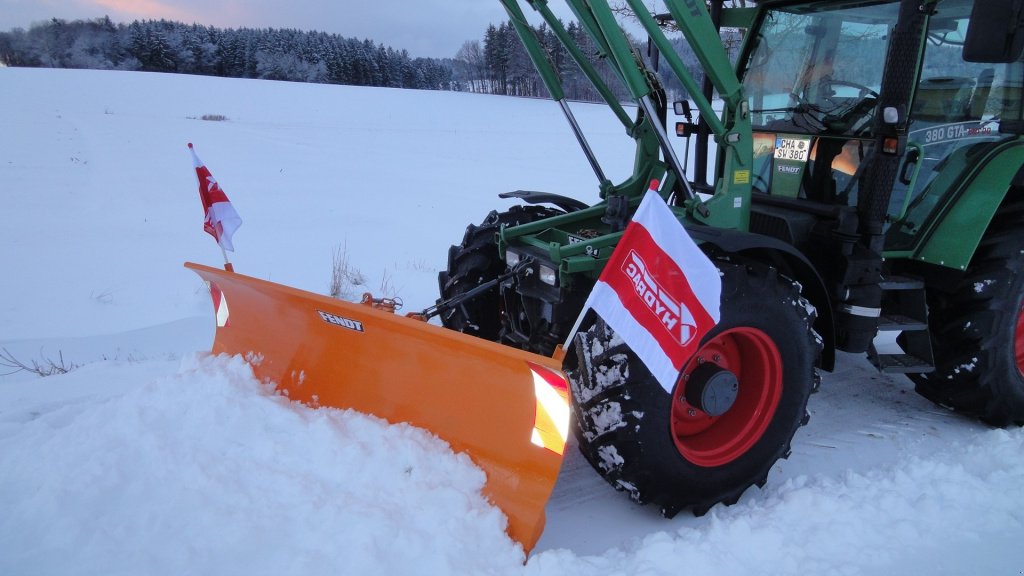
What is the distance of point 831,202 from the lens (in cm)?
369

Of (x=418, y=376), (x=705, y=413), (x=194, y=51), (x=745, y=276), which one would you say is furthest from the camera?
(x=194, y=51)

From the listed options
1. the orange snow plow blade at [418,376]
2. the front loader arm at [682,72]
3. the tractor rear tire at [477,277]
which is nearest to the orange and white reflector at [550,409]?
the orange snow plow blade at [418,376]

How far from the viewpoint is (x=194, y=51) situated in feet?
149

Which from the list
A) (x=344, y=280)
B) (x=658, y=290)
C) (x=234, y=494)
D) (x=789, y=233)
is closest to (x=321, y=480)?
(x=234, y=494)

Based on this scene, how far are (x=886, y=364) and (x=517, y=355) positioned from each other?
90.1 inches

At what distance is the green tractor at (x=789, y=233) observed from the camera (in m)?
2.76

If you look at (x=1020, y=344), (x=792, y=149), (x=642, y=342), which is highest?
Answer: (x=792, y=149)

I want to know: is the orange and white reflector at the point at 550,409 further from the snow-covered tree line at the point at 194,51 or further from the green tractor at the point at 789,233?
the snow-covered tree line at the point at 194,51

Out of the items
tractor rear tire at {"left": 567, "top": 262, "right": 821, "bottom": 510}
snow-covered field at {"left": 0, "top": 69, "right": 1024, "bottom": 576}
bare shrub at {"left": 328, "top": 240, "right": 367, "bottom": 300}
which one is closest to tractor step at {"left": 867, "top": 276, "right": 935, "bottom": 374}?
snow-covered field at {"left": 0, "top": 69, "right": 1024, "bottom": 576}

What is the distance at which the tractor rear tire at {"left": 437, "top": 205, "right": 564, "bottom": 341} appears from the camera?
Answer: 397 centimetres

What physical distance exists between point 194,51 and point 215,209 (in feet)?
162

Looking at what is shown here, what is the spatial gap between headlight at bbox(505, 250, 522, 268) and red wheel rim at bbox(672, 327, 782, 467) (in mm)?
1125

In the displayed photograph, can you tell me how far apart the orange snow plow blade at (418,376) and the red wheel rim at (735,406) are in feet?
2.62

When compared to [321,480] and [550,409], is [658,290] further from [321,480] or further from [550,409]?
[321,480]
